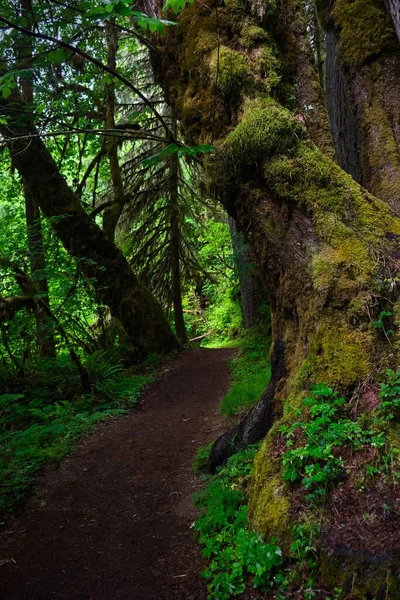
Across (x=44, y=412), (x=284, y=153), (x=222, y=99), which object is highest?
(x=222, y=99)

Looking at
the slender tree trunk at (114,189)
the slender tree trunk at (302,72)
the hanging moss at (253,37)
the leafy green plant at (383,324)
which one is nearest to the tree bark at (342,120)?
the slender tree trunk at (302,72)

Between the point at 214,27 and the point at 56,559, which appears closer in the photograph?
the point at 56,559

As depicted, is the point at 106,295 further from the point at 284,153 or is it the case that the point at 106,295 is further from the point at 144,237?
the point at 284,153

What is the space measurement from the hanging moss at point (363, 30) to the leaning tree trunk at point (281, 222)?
0.40m

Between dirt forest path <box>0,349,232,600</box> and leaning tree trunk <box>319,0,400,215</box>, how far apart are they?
11.9ft

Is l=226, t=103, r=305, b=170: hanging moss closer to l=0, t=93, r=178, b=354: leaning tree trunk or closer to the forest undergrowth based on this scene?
the forest undergrowth

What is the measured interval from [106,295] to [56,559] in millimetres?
8136

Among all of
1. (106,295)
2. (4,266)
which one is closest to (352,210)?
(4,266)

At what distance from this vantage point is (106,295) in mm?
11484

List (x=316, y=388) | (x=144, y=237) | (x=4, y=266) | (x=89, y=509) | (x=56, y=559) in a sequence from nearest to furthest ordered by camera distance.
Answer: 1. (x=316, y=388)
2. (x=56, y=559)
3. (x=89, y=509)
4. (x=4, y=266)
5. (x=144, y=237)

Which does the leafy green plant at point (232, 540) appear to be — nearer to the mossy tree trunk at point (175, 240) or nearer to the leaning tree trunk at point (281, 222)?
the leaning tree trunk at point (281, 222)

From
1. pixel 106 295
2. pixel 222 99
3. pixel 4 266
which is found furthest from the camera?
pixel 106 295

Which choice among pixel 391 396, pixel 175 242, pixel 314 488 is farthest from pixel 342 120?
pixel 175 242

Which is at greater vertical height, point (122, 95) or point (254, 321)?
point (122, 95)
